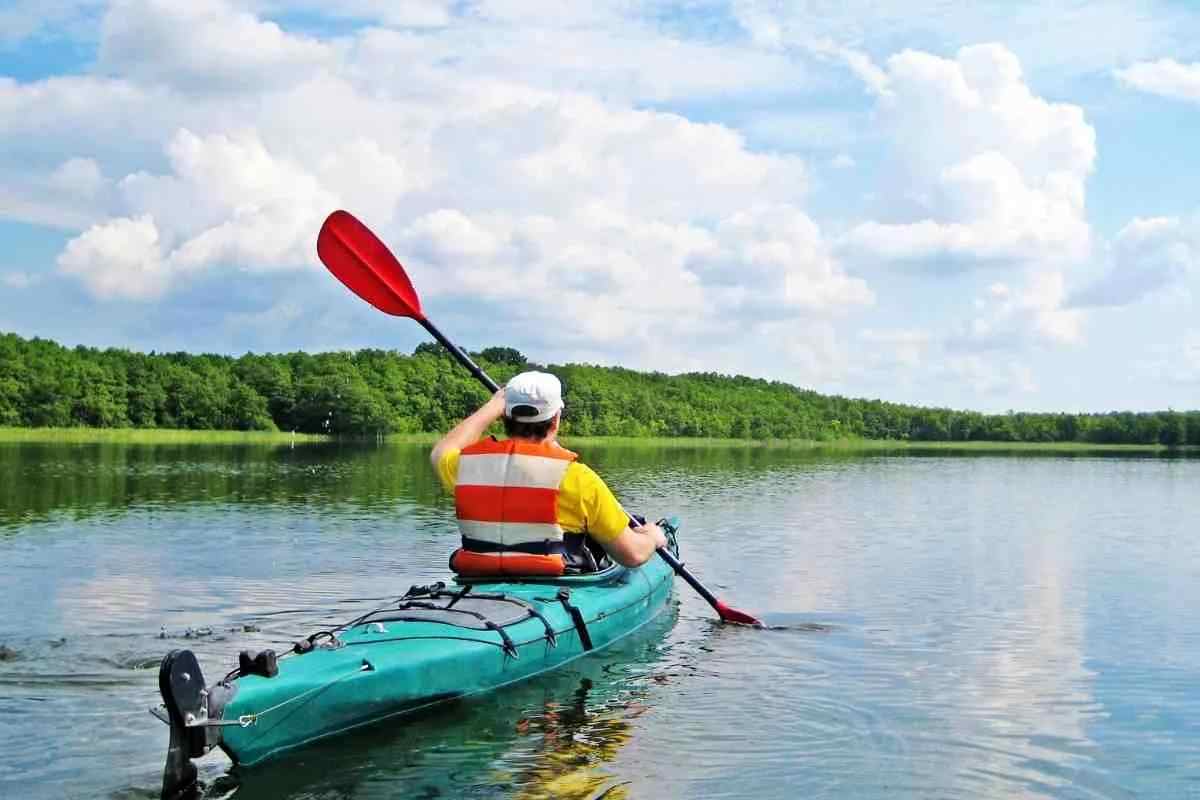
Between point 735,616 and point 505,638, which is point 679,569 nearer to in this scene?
point 735,616

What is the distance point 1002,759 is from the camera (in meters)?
7.40

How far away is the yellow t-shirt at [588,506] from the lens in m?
8.02

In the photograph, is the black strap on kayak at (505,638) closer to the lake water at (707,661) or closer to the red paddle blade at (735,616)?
the lake water at (707,661)

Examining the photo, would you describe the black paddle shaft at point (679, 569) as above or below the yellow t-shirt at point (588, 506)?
below

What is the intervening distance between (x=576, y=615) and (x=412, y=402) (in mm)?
105933

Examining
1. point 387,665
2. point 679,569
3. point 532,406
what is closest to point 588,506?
point 532,406

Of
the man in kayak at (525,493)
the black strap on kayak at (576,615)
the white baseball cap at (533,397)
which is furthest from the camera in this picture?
the black strap on kayak at (576,615)

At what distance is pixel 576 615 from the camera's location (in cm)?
880

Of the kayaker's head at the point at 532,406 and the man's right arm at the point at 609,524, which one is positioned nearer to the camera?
the kayaker's head at the point at 532,406

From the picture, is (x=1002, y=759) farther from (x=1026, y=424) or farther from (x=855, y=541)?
(x=1026, y=424)

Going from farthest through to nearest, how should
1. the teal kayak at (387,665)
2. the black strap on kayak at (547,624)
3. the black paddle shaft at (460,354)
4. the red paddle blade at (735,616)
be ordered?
the red paddle blade at (735,616) → the black paddle shaft at (460,354) → the black strap on kayak at (547,624) → the teal kayak at (387,665)

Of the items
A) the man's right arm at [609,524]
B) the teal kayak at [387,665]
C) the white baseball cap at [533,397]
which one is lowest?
the teal kayak at [387,665]

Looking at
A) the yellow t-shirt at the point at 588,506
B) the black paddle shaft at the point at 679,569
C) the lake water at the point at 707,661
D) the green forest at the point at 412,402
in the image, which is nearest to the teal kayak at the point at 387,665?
the lake water at the point at 707,661

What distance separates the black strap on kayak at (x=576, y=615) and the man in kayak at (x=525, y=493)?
0.24 metres
